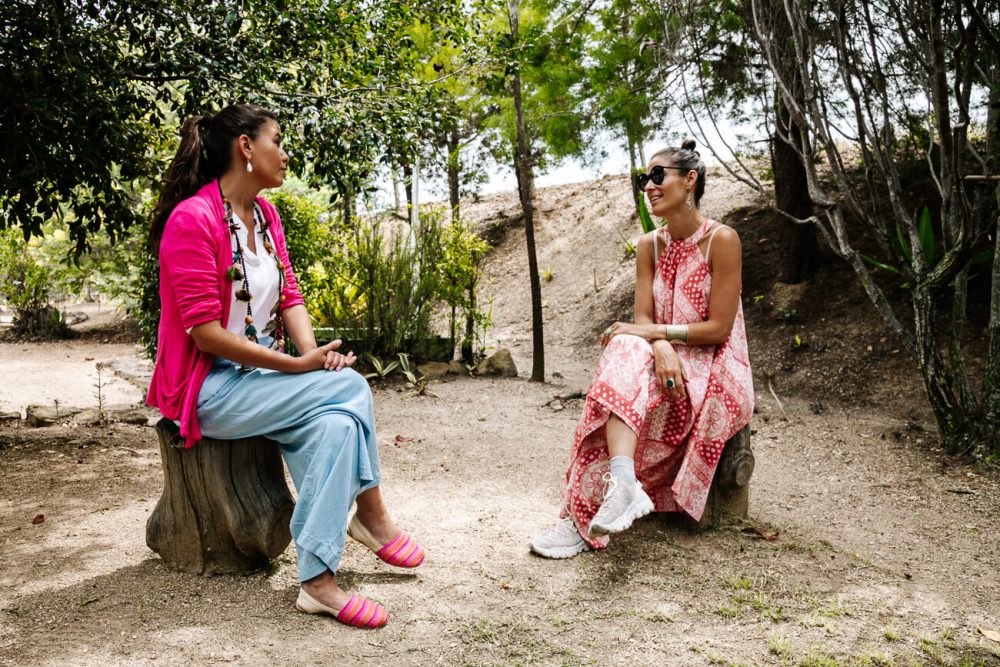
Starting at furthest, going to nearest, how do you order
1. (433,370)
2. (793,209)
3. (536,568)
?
1. (793,209)
2. (433,370)
3. (536,568)

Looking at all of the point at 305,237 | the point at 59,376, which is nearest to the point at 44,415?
the point at 305,237

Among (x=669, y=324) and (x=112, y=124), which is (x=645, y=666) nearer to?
(x=669, y=324)

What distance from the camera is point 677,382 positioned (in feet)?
9.71

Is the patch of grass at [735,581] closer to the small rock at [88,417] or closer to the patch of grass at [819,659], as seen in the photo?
the patch of grass at [819,659]

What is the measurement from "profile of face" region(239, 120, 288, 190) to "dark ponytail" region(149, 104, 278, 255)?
0.07 feet

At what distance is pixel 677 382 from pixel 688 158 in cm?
96

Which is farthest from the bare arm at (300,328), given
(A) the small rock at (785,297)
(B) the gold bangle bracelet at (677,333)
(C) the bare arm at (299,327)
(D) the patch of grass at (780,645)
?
(A) the small rock at (785,297)

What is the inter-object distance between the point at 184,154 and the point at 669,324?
6.72 ft

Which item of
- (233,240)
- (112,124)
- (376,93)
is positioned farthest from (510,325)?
(233,240)

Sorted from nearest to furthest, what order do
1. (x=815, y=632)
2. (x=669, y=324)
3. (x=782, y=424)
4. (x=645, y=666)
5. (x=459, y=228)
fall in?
1. (x=645, y=666)
2. (x=815, y=632)
3. (x=669, y=324)
4. (x=782, y=424)
5. (x=459, y=228)

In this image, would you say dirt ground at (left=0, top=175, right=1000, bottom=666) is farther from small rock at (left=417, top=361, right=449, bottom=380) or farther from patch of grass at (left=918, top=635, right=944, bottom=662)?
small rock at (left=417, top=361, right=449, bottom=380)

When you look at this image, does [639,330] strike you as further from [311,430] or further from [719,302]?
[311,430]

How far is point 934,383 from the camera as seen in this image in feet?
14.8

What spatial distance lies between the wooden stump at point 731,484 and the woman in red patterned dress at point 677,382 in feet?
0.37
